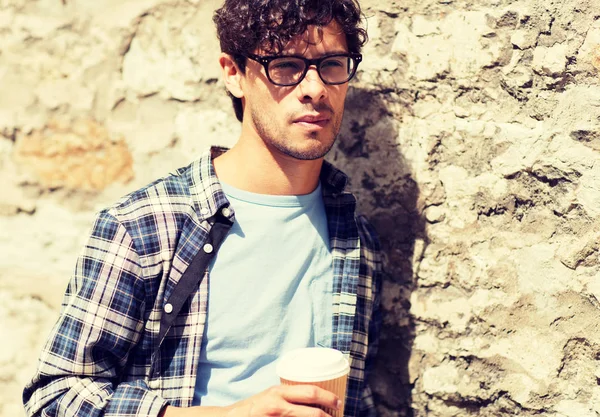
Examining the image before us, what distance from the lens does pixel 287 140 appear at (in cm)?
220

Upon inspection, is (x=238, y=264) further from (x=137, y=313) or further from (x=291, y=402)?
(x=291, y=402)

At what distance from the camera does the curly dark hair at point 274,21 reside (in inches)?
85.0

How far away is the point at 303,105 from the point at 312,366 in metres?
0.76

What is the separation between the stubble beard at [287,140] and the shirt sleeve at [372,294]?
37cm

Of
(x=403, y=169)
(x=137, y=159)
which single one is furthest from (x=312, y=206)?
(x=137, y=159)

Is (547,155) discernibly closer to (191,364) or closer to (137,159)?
(191,364)

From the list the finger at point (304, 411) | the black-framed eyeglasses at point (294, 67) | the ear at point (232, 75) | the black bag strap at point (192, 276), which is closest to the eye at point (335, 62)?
the black-framed eyeglasses at point (294, 67)

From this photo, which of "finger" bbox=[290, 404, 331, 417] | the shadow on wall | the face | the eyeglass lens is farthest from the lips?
"finger" bbox=[290, 404, 331, 417]

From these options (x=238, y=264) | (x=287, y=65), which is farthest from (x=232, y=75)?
(x=238, y=264)

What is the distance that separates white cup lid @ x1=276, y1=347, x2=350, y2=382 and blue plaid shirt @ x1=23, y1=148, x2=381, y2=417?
40 cm

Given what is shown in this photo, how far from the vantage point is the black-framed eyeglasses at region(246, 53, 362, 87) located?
7.09 feet

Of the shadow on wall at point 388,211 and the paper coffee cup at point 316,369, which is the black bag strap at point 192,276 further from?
the shadow on wall at point 388,211

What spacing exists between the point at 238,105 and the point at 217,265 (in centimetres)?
60

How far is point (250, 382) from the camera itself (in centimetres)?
214
